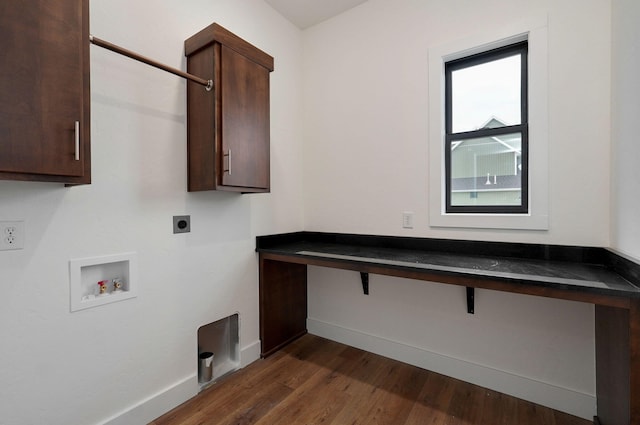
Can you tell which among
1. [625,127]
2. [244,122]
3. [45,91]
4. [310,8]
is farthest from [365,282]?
[310,8]

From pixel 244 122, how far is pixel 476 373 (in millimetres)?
2250

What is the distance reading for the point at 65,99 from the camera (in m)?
1.10

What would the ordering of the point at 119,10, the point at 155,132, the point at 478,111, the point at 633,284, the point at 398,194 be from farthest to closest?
the point at 398,194 → the point at 478,111 → the point at 155,132 → the point at 119,10 → the point at 633,284

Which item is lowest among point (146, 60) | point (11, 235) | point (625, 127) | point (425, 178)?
point (11, 235)

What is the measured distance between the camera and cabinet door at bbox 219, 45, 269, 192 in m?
1.71

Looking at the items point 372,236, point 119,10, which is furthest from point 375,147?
point 119,10

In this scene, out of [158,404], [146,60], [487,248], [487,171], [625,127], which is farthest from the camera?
[487,171]

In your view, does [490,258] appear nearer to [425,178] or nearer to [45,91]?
[425,178]

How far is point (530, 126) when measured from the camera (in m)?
1.76

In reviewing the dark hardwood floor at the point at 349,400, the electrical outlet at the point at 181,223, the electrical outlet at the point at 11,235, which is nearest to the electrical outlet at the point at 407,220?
the dark hardwood floor at the point at 349,400

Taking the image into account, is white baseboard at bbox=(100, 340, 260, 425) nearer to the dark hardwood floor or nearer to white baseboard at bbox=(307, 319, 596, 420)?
the dark hardwood floor

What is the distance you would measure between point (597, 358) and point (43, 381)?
275 cm

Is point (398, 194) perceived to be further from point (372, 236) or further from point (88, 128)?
point (88, 128)

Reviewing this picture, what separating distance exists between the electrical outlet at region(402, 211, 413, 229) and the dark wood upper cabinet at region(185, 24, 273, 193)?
111 cm
